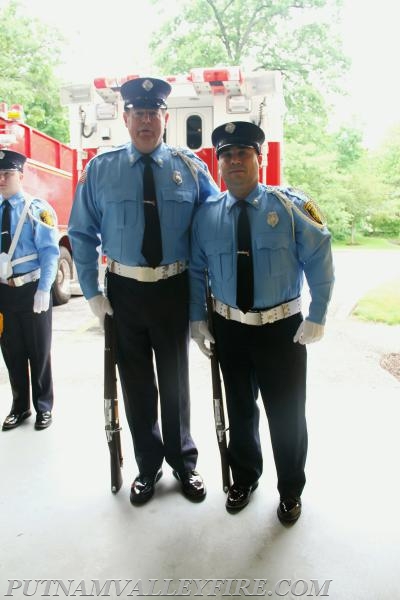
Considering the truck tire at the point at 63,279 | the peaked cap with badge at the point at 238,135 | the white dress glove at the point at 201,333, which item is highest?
the peaked cap with badge at the point at 238,135

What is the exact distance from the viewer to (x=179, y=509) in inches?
98.0

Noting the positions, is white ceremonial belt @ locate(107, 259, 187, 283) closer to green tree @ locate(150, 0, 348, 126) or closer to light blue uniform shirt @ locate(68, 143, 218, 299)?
light blue uniform shirt @ locate(68, 143, 218, 299)

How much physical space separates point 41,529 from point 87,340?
11.2ft

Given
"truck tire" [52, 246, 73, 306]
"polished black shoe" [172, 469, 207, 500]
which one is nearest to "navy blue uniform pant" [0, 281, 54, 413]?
"polished black shoe" [172, 469, 207, 500]

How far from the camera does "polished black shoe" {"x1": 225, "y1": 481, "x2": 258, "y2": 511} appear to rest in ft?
8.12

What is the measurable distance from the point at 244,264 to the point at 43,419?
189 centimetres

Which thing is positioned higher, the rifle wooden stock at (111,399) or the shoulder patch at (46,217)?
the shoulder patch at (46,217)

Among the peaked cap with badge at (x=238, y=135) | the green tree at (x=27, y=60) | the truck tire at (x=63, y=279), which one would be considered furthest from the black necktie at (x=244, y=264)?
the green tree at (x=27, y=60)

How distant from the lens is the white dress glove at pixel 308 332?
7.50ft

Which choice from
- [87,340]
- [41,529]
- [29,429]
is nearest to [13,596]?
[41,529]

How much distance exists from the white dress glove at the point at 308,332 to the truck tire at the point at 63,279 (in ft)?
19.1

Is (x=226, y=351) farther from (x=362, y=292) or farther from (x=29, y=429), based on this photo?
(x=362, y=292)

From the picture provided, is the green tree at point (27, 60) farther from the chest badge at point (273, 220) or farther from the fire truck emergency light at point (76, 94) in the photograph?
the chest badge at point (273, 220)

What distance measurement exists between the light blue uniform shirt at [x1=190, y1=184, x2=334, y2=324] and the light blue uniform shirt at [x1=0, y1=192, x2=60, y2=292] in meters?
1.38
